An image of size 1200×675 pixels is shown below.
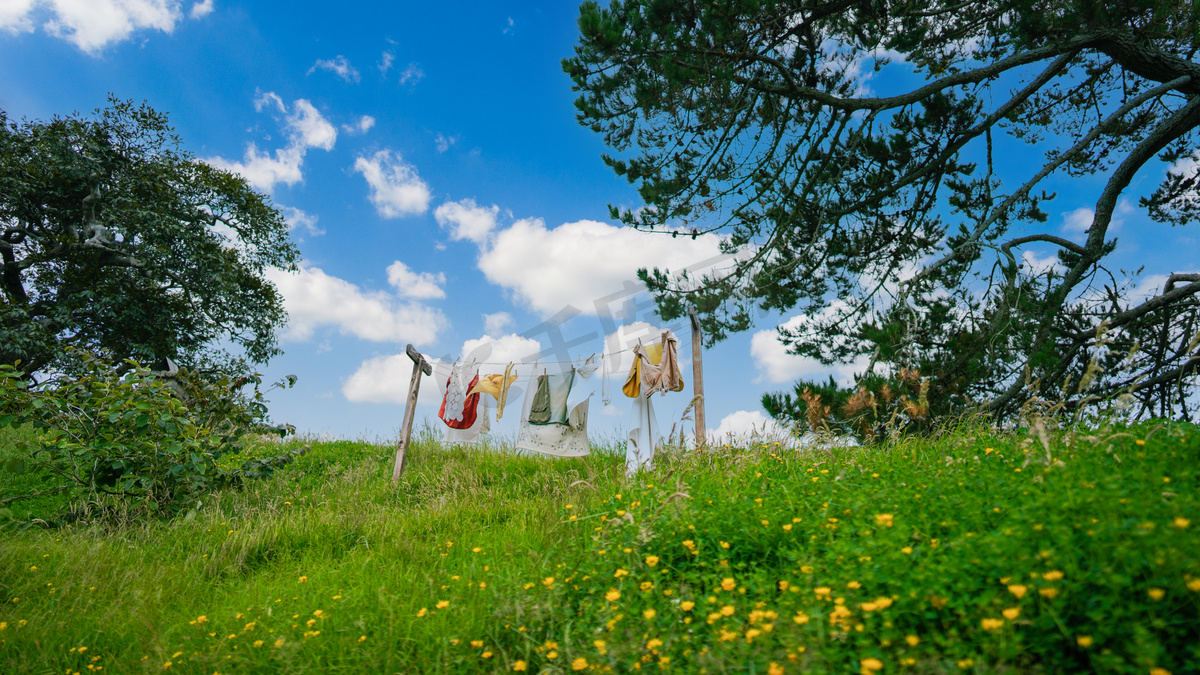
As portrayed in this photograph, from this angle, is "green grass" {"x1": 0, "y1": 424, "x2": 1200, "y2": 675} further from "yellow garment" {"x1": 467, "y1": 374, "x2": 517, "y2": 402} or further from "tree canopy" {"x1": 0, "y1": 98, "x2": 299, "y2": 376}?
"tree canopy" {"x1": 0, "y1": 98, "x2": 299, "y2": 376}

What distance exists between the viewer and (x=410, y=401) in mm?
8016

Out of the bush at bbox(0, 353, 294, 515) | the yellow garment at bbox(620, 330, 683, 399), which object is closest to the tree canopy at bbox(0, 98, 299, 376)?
the bush at bbox(0, 353, 294, 515)

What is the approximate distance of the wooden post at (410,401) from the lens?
7.88 metres

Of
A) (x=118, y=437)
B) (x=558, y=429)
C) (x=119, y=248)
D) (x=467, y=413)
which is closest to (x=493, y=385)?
(x=467, y=413)

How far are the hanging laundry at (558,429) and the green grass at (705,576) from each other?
1.19 m

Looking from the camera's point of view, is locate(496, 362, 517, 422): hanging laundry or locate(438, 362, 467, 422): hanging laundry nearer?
locate(496, 362, 517, 422): hanging laundry

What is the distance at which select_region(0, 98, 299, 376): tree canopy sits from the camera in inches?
516

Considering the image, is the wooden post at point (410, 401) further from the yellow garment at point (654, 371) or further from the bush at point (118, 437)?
the yellow garment at point (654, 371)

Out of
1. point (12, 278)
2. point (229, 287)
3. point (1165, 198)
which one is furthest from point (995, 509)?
point (12, 278)

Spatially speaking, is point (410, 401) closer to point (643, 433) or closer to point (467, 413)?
point (467, 413)

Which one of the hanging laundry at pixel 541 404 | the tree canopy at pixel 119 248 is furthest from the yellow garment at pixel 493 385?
the tree canopy at pixel 119 248

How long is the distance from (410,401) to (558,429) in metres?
2.21

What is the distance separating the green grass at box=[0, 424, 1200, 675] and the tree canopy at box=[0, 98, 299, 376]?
29.7 ft

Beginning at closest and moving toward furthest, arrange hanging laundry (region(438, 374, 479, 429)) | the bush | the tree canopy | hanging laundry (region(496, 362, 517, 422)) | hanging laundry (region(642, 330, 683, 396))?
1. the bush
2. hanging laundry (region(642, 330, 683, 396))
3. hanging laundry (region(496, 362, 517, 422))
4. hanging laundry (region(438, 374, 479, 429))
5. the tree canopy
